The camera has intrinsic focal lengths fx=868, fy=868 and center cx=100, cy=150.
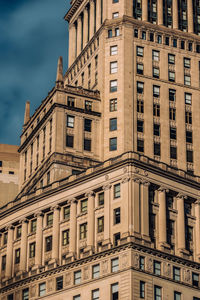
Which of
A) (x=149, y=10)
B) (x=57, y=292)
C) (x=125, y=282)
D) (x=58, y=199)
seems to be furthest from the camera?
(x=149, y=10)

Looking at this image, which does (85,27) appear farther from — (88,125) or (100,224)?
(100,224)

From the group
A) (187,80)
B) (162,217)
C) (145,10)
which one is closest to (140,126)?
(187,80)

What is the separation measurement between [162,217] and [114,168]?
9.85m

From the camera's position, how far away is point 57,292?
123 metres

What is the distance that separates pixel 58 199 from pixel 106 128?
1851cm

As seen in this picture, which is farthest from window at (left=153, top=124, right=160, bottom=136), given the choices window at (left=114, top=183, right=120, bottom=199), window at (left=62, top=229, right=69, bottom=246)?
window at (left=62, top=229, right=69, bottom=246)

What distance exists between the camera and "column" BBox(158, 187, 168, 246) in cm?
12256

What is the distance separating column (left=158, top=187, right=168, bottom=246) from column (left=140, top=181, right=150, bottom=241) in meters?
2.67

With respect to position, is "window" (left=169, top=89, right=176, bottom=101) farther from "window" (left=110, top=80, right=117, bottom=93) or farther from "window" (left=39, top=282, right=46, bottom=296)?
"window" (left=39, top=282, right=46, bottom=296)

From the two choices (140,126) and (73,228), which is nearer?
(73,228)

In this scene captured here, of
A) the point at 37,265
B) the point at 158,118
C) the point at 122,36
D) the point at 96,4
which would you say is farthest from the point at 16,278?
the point at 96,4

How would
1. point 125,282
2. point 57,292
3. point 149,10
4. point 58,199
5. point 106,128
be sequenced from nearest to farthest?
1. point 125,282
2. point 57,292
3. point 58,199
4. point 106,128
5. point 149,10

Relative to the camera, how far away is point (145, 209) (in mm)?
122125

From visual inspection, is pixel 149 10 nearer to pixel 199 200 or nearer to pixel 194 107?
pixel 194 107
